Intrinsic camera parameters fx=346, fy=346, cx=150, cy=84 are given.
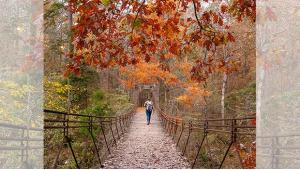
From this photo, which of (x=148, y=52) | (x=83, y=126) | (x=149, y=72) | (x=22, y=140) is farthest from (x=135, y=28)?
(x=149, y=72)

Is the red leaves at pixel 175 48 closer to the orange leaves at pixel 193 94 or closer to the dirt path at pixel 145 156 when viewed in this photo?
the dirt path at pixel 145 156

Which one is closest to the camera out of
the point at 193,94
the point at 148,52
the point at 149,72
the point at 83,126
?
the point at 148,52

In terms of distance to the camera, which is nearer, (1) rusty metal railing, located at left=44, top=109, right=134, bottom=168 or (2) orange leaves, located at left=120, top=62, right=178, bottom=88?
(1) rusty metal railing, located at left=44, top=109, right=134, bottom=168

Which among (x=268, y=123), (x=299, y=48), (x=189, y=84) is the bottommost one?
(x=268, y=123)

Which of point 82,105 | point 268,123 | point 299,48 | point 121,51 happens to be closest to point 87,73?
point 82,105

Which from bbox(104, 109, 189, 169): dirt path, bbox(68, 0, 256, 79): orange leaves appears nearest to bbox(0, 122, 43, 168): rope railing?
bbox(68, 0, 256, 79): orange leaves

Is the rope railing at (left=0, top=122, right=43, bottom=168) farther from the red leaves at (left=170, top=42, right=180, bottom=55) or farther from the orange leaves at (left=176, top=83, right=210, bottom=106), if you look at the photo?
the orange leaves at (left=176, top=83, right=210, bottom=106)

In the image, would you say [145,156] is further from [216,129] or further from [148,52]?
[148,52]

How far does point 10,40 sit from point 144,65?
44.2 ft

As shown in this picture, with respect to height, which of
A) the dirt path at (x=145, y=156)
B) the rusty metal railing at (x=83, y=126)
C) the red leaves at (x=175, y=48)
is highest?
the red leaves at (x=175, y=48)

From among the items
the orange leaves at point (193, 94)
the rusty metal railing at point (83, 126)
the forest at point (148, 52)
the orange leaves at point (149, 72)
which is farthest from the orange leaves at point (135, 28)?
the orange leaves at point (149, 72)

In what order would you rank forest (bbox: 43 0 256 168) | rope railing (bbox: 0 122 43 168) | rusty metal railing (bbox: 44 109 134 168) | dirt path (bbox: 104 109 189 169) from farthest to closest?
dirt path (bbox: 104 109 189 169) < forest (bbox: 43 0 256 168) < rusty metal railing (bbox: 44 109 134 168) < rope railing (bbox: 0 122 43 168)

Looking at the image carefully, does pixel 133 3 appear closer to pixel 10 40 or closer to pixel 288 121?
pixel 288 121

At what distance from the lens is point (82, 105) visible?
18.2m
